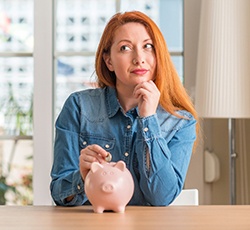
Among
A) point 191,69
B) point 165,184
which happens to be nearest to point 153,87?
point 165,184

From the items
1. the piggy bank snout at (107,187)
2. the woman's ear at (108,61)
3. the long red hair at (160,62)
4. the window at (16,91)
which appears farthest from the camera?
the window at (16,91)

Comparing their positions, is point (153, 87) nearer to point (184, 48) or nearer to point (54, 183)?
point (54, 183)

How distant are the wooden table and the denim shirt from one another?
115 mm

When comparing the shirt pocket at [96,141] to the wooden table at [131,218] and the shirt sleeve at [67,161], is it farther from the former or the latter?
the wooden table at [131,218]

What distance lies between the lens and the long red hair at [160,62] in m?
1.78

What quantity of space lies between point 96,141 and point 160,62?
273mm

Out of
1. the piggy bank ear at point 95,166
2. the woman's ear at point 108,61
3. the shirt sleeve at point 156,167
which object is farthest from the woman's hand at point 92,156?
the woman's ear at point 108,61

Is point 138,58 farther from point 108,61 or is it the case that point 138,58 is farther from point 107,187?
point 107,187

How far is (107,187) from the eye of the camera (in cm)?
146

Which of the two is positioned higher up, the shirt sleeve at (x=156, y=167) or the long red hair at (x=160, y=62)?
the long red hair at (x=160, y=62)

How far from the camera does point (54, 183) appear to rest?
69.0 inches

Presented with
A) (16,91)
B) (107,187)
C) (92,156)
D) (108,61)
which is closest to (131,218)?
(107,187)

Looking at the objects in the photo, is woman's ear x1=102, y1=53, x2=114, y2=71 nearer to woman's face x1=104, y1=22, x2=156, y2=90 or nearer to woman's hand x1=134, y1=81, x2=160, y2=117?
woman's face x1=104, y1=22, x2=156, y2=90

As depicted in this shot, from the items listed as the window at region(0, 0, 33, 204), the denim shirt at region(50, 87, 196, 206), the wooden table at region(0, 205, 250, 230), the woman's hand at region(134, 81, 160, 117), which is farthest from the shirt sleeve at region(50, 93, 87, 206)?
the window at region(0, 0, 33, 204)
